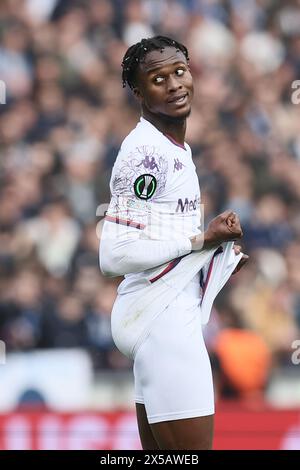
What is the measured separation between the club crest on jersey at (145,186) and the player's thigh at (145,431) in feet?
2.93

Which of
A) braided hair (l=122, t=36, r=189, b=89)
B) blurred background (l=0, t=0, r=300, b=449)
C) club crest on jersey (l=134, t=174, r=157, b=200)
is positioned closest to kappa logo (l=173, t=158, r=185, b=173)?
club crest on jersey (l=134, t=174, r=157, b=200)

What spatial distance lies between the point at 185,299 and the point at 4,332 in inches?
168

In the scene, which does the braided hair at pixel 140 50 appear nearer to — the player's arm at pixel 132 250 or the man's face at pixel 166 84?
the man's face at pixel 166 84

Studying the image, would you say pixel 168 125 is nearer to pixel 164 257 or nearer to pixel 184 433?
pixel 164 257

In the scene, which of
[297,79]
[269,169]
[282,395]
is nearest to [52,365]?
[282,395]

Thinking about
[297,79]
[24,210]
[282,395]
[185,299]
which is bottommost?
[185,299]

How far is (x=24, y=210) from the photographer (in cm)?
925

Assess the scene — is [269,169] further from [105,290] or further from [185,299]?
[185,299]

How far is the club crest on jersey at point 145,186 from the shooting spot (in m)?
4.21

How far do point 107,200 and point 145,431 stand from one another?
5.00 metres

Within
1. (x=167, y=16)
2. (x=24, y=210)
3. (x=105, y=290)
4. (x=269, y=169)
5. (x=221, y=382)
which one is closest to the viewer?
(x=221, y=382)

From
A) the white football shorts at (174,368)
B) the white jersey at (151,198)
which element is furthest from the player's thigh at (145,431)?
the white jersey at (151,198)

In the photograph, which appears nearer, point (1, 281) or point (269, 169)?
point (1, 281)

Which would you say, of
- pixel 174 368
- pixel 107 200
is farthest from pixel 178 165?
pixel 107 200
